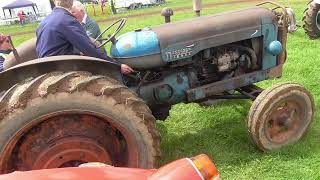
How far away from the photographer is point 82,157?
3.28 metres

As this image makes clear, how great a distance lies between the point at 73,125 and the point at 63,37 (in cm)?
80

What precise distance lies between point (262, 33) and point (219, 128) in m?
1.15

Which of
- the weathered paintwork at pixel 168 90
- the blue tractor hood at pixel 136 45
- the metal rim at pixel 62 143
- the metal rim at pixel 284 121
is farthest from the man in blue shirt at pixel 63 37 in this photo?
the metal rim at pixel 284 121

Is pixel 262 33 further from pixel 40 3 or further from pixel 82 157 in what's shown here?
pixel 40 3

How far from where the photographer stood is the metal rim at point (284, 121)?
4215mm

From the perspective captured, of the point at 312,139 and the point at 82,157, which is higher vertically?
the point at 82,157

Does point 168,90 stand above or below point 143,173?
below

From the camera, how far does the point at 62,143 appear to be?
324 cm

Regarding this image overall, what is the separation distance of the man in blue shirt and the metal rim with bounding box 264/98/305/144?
1.50 metres

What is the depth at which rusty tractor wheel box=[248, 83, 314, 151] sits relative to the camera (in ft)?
13.2

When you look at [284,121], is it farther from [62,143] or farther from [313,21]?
[313,21]

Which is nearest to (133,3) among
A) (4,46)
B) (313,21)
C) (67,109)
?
(313,21)

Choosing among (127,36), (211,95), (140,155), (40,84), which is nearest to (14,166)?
(40,84)

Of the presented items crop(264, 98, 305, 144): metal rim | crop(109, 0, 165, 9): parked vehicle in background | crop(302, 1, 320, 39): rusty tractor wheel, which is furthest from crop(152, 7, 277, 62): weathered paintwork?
crop(109, 0, 165, 9): parked vehicle in background
